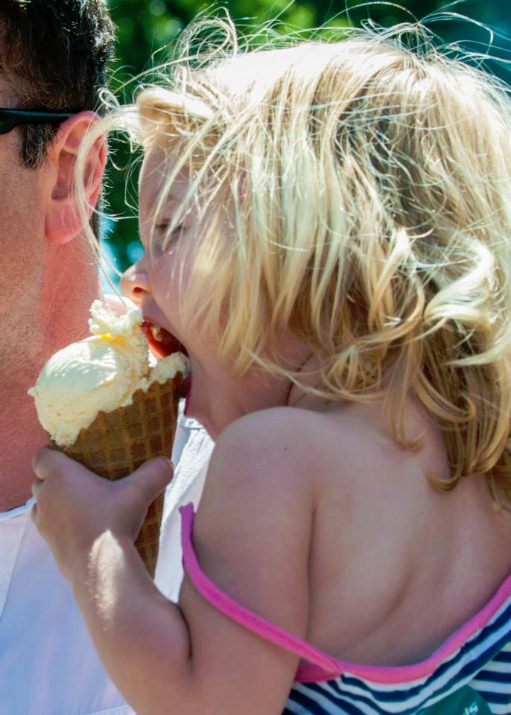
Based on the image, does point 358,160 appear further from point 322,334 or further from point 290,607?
point 290,607

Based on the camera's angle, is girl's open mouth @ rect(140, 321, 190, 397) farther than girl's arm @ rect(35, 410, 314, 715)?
Yes

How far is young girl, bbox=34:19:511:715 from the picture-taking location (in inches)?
56.0

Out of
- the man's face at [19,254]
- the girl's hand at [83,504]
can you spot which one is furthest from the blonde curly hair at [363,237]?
the man's face at [19,254]

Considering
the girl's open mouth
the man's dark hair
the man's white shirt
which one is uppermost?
the man's dark hair

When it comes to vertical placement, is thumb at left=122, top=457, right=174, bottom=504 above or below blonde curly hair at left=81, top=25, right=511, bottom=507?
below

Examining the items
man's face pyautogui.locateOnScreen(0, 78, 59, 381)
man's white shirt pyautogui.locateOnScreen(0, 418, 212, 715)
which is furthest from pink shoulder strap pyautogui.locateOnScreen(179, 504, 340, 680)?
man's face pyautogui.locateOnScreen(0, 78, 59, 381)

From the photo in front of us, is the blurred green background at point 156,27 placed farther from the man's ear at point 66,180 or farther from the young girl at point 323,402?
the young girl at point 323,402

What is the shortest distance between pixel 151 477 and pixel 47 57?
161 centimetres

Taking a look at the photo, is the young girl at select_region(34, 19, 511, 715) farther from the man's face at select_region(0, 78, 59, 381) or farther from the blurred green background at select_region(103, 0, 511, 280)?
the blurred green background at select_region(103, 0, 511, 280)

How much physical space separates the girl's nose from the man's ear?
110 cm

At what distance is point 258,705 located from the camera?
1410mm

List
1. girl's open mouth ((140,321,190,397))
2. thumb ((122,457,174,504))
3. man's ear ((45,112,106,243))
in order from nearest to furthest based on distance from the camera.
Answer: thumb ((122,457,174,504))
girl's open mouth ((140,321,190,397))
man's ear ((45,112,106,243))

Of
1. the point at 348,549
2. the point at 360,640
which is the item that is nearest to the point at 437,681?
the point at 360,640

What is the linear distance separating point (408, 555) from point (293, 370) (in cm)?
35
